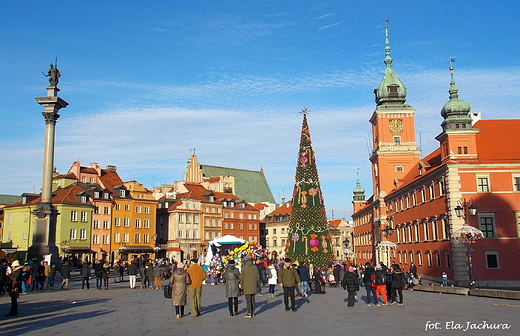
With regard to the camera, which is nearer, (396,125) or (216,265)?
(216,265)

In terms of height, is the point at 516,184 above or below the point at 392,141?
below

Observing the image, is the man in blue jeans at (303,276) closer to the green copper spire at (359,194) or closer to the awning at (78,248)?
the awning at (78,248)

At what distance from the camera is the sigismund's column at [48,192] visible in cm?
3062

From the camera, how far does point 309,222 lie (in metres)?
35.0

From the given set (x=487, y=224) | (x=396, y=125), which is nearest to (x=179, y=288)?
(x=487, y=224)

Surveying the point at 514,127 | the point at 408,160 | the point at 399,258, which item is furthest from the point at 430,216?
the point at 408,160

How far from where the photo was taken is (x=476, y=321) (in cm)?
1341

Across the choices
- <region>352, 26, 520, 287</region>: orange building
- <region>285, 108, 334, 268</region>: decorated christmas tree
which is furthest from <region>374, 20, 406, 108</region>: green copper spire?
<region>285, 108, 334, 268</region>: decorated christmas tree

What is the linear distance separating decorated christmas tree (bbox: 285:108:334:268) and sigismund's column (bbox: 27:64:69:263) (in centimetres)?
1573

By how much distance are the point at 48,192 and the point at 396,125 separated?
163 ft

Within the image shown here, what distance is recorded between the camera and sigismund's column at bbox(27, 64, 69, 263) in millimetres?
30625

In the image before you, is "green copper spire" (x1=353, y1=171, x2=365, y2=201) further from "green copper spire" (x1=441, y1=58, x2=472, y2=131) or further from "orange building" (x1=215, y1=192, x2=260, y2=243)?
"green copper spire" (x1=441, y1=58, x2=472, y2=131)

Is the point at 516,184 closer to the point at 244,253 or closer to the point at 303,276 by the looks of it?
the point at 244,253

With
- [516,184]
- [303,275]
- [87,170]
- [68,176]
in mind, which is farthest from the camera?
[87,170]
